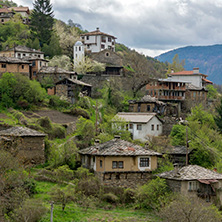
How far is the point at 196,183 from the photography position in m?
41.1

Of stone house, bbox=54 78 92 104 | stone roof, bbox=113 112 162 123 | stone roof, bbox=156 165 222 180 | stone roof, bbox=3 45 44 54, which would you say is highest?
stone roof, bbox=3 45 44 54

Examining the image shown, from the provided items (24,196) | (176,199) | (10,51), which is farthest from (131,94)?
(24,196)

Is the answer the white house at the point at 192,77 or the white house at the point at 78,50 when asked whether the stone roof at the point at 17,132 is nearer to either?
the white house at the point at 78,50

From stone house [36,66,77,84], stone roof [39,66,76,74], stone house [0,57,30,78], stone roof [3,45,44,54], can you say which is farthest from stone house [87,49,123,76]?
stone house [0,57,30,78]

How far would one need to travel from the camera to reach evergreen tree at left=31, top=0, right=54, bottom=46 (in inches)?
3659

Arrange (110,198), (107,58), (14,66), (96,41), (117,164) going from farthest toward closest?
(96,41) → (107,58) → (14,66) → (117,164) → (110,198)

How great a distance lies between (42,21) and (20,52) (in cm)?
1686

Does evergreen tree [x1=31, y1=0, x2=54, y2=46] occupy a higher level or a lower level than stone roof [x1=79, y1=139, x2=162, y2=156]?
higher

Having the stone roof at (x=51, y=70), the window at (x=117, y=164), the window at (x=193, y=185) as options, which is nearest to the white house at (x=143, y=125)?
the stone roof at (x=51, y=70)

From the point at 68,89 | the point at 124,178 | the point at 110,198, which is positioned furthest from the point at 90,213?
the point at 68,89

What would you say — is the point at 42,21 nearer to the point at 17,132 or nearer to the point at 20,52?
the point at 20,52

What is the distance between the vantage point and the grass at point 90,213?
35.1m

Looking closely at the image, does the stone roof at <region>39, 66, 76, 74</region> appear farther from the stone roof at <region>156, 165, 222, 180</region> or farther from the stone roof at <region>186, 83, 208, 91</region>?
the stone roof at <region>156, 165, 222, 180</region>

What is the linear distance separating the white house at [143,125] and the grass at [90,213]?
21.6 metres
